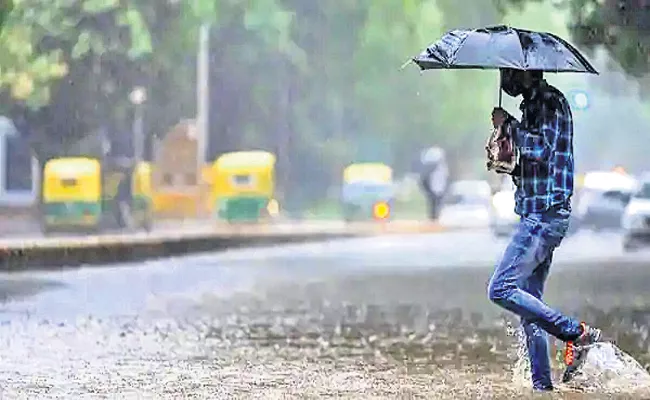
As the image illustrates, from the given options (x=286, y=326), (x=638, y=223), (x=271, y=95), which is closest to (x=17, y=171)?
(x=271, y=95)

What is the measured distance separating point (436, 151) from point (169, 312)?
57.6 feet

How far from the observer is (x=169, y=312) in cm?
1205

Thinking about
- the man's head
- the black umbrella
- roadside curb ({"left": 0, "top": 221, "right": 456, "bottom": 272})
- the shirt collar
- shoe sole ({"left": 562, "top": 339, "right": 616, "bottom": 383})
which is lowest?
shoe sole ({"left": 562, "top": 339, "right": 616, "bottom": 383})

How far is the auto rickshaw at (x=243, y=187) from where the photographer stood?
28516 millimetres

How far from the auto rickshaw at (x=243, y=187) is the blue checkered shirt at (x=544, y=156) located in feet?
70.2

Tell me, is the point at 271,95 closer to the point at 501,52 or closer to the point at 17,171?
the point at 17,171

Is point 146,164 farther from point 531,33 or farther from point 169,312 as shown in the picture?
point 531,33

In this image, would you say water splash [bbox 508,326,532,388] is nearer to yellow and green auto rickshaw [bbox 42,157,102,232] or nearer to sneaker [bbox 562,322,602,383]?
sneaker [bbox 562,322,602,383]

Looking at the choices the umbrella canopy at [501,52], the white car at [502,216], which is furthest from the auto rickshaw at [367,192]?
the umbrella canopy at [501,52]

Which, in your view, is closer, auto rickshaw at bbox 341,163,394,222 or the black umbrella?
the black umbrella

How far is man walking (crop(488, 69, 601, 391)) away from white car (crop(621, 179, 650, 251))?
637 inches

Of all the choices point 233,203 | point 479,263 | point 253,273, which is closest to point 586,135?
point 233,203

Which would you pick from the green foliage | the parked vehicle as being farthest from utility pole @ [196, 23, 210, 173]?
the parked vehicle

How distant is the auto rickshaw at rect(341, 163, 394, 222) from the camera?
2909cm
